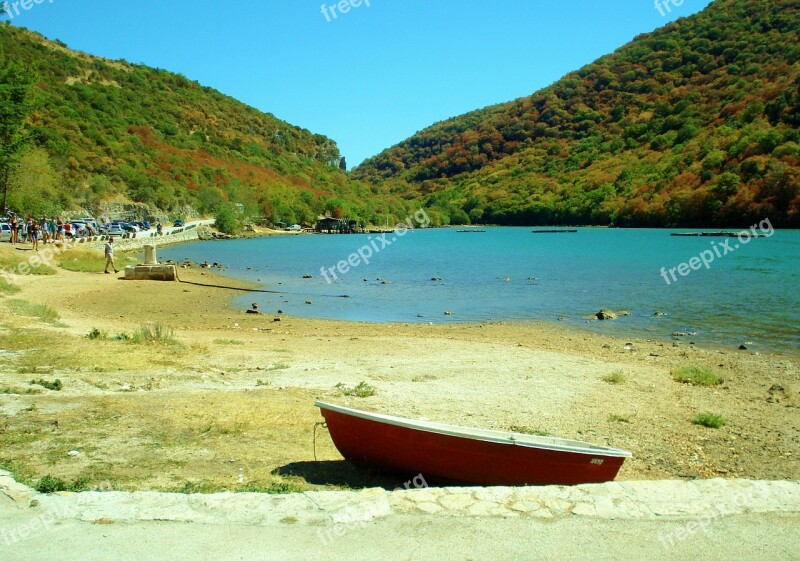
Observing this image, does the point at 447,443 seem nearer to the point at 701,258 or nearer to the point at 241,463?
the point at 241,463

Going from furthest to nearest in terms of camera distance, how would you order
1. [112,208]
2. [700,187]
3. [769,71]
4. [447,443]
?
[769,71] → [700,187] → [112,208] → [447,443]

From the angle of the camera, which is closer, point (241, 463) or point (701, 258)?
point (241, 463)

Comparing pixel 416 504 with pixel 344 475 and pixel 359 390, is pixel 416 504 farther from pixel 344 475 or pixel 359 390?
pixel 359 390

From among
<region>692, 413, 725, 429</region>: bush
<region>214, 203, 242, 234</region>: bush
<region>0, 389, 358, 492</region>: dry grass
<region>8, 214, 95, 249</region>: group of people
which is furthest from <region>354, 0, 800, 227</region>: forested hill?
<region>0, 389, 358, 492</region>: dry grass

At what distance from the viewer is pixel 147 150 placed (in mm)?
111938

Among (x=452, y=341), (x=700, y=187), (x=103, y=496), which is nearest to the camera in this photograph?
(x=103, y=496)

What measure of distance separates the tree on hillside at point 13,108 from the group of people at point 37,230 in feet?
13.2

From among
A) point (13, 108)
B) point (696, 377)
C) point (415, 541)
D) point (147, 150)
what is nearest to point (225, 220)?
point (147, 150)

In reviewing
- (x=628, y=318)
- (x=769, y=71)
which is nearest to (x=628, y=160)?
(x=769, y=71)

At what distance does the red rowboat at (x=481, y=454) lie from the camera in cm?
629

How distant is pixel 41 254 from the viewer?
34.6 m

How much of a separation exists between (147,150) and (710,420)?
378 feet

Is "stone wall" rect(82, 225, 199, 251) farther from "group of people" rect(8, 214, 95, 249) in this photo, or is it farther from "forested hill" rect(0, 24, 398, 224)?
"forested hill" rect(0, 24, 398, 224)

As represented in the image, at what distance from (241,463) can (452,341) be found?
12.7m
